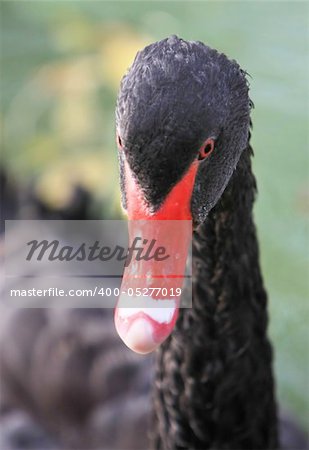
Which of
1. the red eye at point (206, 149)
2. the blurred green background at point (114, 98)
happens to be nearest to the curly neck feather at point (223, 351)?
the red eye at point (206, 149)

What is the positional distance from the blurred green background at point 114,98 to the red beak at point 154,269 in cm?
114

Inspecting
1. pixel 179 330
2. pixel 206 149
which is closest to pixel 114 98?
pixel 179 330

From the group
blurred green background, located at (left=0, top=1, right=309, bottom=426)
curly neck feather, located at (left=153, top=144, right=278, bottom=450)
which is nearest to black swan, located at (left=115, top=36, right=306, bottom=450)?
curly neck feather, located at (left=153, top=144, right=278, bottom=450)

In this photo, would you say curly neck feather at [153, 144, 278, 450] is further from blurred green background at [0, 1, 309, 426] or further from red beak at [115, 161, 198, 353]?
blurred green background at [0, 1, 309, 426]

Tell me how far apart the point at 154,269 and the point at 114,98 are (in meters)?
2.19

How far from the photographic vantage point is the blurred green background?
2.49 m

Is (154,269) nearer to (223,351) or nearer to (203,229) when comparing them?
(203,229)

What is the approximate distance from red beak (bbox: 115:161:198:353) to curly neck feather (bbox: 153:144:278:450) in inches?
7.5

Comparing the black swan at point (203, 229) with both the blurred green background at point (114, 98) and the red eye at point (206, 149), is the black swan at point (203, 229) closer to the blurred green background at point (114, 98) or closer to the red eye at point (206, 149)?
the red eye at point (206, 149)

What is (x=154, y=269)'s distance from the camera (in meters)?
1.04

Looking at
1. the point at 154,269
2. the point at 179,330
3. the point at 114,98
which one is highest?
the point at 114,98

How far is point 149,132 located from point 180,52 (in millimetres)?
134

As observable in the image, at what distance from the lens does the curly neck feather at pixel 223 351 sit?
1.27m

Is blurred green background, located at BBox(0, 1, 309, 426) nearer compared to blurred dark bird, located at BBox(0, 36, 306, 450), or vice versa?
blurred dark bird, located at BBox(0, 36, 306, 450)
